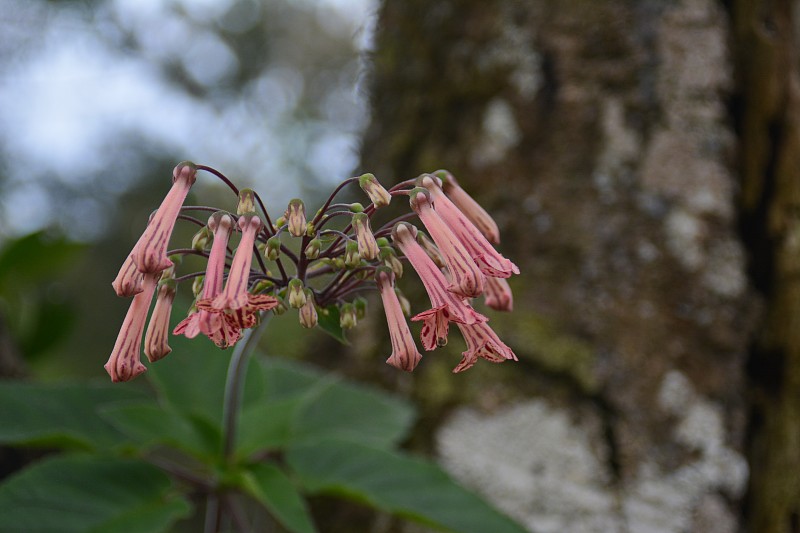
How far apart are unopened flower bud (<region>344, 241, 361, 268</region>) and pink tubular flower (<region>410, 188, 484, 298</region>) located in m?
0.20

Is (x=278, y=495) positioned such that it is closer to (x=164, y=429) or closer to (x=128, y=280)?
(x=164, y=429)

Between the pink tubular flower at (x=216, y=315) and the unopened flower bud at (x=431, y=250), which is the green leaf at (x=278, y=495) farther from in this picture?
A: the unopened flower bud at (x=431, y=250)

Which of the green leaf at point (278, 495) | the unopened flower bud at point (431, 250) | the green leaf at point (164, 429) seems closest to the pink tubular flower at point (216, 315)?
the unopened flower bud at point (431, 250)

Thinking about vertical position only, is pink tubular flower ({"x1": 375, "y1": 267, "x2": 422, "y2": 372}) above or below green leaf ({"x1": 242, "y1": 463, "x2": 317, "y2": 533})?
above

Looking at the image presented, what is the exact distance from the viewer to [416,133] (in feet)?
11.2

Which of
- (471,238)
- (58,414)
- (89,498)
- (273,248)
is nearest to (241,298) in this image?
(273,248)

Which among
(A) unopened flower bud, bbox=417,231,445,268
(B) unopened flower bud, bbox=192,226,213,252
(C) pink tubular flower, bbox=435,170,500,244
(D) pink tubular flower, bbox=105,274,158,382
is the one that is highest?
(C) pink tubular flower, bbox=435,170,500,244

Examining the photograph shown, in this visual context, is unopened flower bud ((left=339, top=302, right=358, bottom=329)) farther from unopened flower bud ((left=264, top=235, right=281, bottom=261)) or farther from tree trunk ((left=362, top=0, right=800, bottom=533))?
tree trunk ((left=362, top=0, right=800, bottom=533))

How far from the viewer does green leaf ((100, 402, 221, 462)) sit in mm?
2297

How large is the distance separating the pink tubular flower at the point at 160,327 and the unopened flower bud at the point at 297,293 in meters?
0.30

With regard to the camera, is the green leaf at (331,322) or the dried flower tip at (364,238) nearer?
the dried flower tip at (364,238)

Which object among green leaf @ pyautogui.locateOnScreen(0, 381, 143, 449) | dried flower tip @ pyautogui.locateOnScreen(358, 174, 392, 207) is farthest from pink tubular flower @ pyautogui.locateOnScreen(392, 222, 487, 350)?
green leaf @ pyautogui.locateOnScreen(0, 381, 143, 449)

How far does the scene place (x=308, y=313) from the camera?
1525 millimetres

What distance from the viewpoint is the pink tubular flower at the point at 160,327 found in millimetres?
1577
